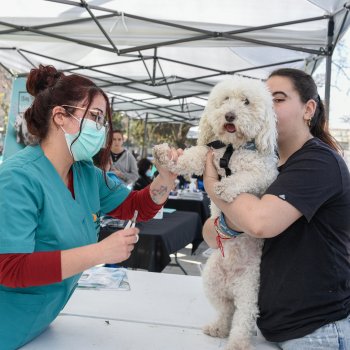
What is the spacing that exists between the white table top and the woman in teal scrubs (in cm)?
16

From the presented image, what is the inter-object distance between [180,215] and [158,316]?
9.89 ft

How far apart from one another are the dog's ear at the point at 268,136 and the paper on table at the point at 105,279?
3.67 ft

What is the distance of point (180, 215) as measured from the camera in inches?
191

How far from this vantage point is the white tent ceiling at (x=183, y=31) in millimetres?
4602

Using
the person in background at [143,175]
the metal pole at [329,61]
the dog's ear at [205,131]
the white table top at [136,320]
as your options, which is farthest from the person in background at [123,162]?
the dog's ear at [205,131]

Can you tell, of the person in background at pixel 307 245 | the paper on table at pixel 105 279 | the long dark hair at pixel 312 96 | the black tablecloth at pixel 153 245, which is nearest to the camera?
the person in background at pixel 307 245

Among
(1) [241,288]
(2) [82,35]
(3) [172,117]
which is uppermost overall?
(2) [82,35]

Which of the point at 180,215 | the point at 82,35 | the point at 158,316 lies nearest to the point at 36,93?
the point at 158,316

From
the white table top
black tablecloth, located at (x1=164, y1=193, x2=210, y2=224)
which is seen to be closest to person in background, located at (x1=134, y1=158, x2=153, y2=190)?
black tablecloth, located at (x1=164, y1=193, x2=210, y2=224)

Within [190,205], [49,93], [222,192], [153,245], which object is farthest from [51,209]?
[190,205]

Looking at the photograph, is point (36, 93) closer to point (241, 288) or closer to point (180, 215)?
point (241, 288)

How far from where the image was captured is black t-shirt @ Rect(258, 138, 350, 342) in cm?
135

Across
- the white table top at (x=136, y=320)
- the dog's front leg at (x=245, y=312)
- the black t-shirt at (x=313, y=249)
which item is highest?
the black t-shirt at (x=313, y=249)

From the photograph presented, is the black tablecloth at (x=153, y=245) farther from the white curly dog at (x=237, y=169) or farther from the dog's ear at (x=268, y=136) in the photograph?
the dog's ear at (x=268, y=136)
